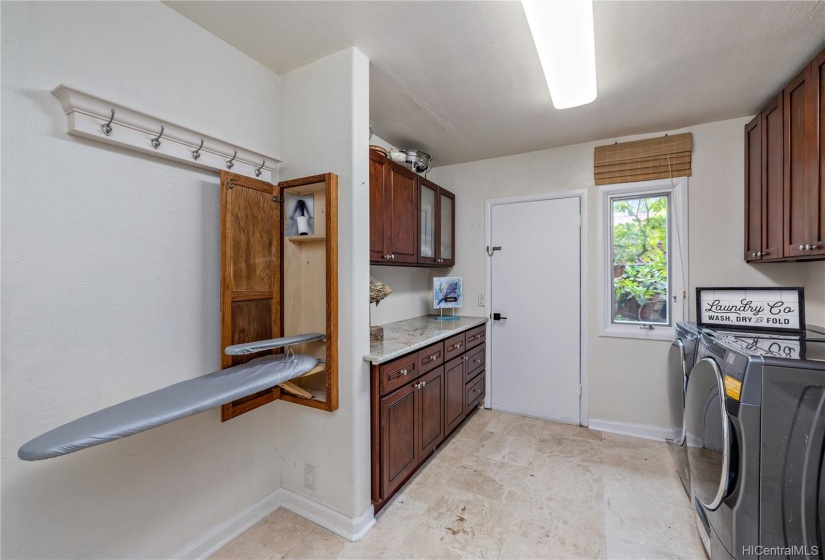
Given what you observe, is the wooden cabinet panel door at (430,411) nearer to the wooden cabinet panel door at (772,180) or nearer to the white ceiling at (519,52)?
the white ceiling at (519,52)

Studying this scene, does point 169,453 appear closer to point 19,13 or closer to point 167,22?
point 19,13

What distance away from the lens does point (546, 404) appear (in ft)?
10.3

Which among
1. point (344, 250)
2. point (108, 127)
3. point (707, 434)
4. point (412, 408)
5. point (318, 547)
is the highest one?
point (108, 127)

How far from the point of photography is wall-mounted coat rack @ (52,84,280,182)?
1.21 m

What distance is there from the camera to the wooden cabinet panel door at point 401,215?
8.14 feet

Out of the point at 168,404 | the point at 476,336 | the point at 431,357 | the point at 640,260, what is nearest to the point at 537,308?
the point at 476,336

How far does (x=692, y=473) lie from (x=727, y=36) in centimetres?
220

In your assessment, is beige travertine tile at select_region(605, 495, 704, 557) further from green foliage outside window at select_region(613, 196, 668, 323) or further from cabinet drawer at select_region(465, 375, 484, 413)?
green foliage outside window at select_region(613, 196, 668, 323)

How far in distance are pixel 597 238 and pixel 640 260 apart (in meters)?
0.38

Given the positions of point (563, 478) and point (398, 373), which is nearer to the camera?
point (398, 373)

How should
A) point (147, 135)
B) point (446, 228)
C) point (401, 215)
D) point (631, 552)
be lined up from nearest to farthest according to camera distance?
point (147, 135) → point (631, 552) → point (401, 215) → point (446, 228)

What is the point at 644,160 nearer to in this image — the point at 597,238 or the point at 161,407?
the point at 597,238

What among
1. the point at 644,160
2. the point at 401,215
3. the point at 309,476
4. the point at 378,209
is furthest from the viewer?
the point at 644,160

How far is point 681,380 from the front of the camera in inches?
81.5
